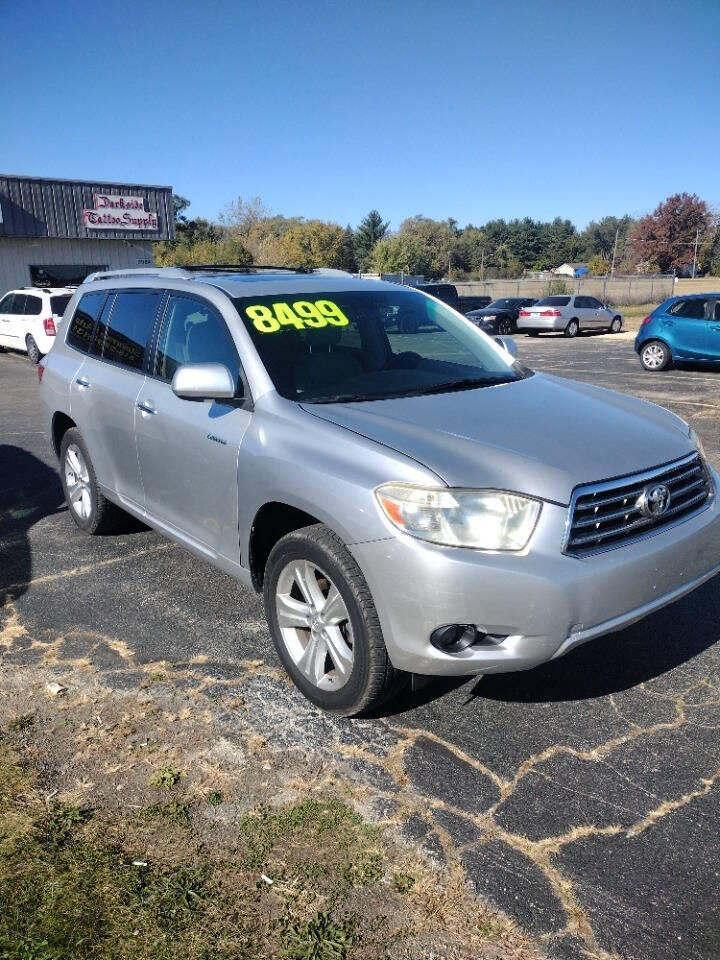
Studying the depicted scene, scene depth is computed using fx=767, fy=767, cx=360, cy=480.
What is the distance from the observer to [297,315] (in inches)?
154

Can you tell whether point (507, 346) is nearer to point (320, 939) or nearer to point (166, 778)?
point (166, 778)

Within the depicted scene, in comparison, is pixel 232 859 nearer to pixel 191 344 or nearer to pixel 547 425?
pixel 547 425

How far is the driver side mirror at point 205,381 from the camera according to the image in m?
3.41

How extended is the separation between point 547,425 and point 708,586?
77.8 inches

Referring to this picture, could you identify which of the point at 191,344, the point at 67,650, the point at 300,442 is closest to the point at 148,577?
the point at 67,650

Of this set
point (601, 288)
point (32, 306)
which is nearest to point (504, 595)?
point (32, 306)

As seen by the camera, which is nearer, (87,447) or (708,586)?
(708,586)

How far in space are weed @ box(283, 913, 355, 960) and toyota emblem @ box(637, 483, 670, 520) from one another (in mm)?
1777

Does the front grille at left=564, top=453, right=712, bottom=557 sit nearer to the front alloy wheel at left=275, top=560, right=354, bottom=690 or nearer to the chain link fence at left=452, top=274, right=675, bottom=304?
the front alloy wheel at left=275, top=560, right=354, bottom=690

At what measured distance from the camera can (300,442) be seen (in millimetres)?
3180

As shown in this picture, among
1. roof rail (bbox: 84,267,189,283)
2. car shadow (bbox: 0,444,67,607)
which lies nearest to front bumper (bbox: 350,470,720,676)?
roof rail (bbox: 84,267,189,283)

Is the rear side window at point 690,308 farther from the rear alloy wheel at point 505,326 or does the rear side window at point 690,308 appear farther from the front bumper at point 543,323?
the rear alloy wheel at point 505,326

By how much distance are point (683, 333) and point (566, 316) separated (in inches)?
524

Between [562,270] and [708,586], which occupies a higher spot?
[562,270]
